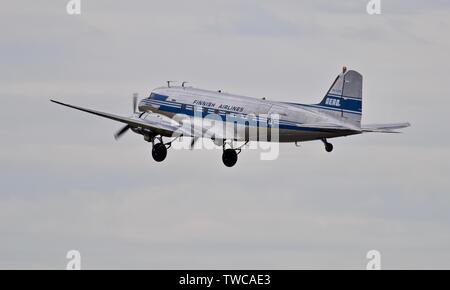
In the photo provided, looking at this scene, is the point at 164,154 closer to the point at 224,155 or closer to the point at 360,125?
the point at 224,155

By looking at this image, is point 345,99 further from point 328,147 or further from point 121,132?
point 121,132

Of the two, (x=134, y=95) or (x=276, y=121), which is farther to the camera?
(x=134, y=95)

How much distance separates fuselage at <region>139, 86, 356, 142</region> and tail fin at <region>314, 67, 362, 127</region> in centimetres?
51

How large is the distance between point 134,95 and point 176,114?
10.4 ft

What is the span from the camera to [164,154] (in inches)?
4102

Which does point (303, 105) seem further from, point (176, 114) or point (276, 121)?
point (176, 114)

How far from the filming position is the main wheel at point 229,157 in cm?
10250

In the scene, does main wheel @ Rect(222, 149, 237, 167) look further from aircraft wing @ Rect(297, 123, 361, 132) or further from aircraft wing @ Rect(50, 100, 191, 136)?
aircraft wing @ Rect(297, 123, 361, 132)

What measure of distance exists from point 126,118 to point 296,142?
9.74 meters

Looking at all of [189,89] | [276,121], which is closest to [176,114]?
[189,89]

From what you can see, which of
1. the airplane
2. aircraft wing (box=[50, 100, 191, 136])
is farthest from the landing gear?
aircraft wing (box=[50, 100, 191, 136])

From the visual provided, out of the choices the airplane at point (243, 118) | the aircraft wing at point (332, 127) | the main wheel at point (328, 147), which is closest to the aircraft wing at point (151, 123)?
the airplane at point (243, 118)

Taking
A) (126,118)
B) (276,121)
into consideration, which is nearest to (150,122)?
(126,118)

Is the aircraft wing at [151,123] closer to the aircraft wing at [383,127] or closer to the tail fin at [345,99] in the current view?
the tail fin at [345,99]
